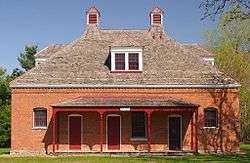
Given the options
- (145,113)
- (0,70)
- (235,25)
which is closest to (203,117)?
(145,113)

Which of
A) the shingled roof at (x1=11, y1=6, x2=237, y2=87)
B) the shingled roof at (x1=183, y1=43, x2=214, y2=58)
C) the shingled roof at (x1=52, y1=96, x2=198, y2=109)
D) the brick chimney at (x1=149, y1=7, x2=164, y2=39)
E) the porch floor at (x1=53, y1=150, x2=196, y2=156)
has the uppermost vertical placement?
the brick chimney at (x1=149, y1=7, x2=164, y2=39)

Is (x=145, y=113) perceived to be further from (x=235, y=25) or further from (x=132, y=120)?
(x=235, y=25)

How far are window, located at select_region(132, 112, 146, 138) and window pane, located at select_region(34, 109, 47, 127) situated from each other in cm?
613

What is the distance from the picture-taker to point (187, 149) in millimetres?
35688

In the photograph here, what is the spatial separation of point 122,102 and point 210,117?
21.5 ft

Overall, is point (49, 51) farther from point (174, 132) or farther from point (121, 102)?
point (174, 132)

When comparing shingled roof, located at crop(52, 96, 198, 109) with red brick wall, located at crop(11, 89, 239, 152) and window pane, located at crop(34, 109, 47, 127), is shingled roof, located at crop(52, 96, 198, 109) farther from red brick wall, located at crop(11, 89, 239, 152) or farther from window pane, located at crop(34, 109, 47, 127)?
window pane, located at crop(34, 109, 47, 127)

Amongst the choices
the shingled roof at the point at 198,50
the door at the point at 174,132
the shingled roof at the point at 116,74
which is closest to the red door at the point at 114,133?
the shingled roof at the point at 116,74

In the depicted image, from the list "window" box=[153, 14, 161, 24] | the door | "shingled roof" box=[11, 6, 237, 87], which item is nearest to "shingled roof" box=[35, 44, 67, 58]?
"shingled roof" box=[11, 6, 237, 87]

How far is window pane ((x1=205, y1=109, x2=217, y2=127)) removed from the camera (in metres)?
36.2

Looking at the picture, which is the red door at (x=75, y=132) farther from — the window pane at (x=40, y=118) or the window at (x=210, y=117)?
the window at (x=210, y=117)

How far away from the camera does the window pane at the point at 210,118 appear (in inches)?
1427

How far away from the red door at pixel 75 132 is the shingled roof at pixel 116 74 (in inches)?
95.0

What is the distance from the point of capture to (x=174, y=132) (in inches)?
1416
